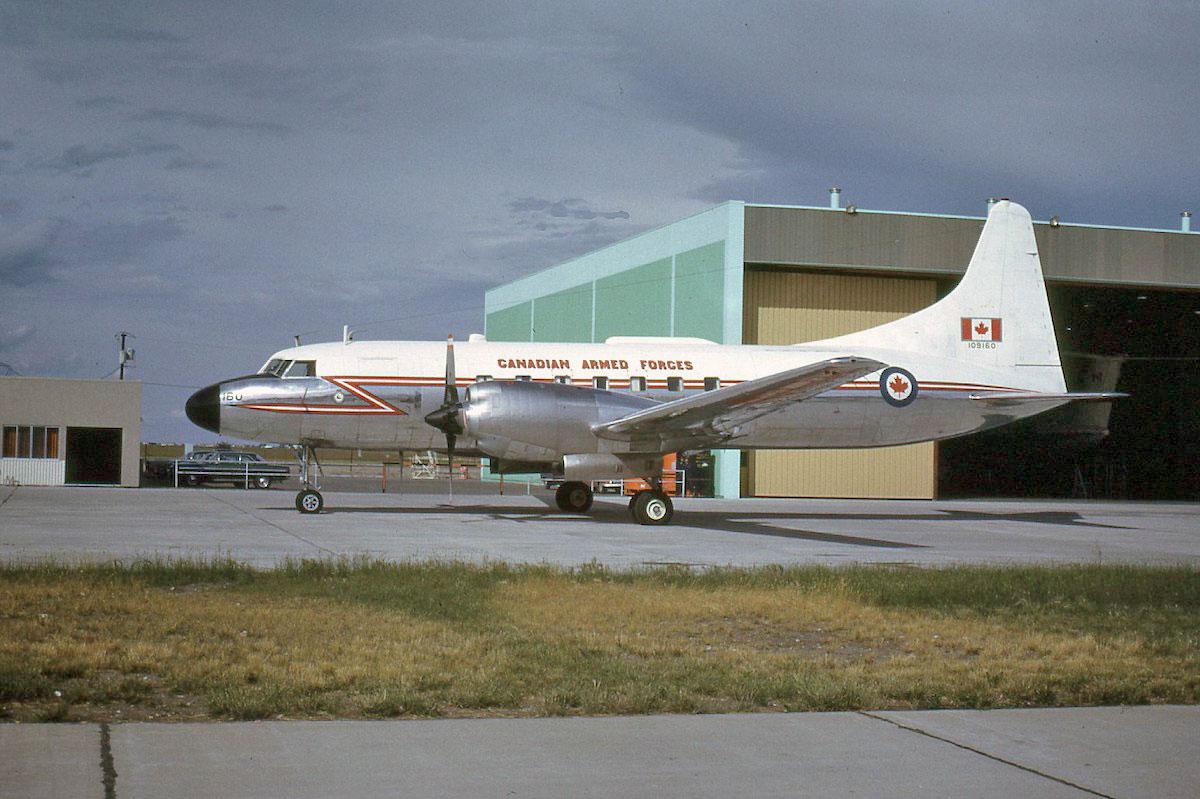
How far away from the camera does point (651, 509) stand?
23.8 meters

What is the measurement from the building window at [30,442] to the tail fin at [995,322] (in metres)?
30.8

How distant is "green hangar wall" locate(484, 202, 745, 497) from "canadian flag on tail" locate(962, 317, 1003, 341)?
11127 millimetres

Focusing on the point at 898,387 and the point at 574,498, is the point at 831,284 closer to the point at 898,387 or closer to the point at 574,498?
the point at 898,387

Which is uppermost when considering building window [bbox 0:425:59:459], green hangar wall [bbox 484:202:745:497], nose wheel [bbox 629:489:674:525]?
green hangar wall [bbox 484:202:745:497]

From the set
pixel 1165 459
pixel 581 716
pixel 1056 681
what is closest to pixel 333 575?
pixel 581 716

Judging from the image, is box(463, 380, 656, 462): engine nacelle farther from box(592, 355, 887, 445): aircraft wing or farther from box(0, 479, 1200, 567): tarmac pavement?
box(0, 479, 1200, 567): tarmac pavement

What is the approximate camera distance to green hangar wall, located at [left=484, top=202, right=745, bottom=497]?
39.4 metres

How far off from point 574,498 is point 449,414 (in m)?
5.57

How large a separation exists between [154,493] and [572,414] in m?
16.0

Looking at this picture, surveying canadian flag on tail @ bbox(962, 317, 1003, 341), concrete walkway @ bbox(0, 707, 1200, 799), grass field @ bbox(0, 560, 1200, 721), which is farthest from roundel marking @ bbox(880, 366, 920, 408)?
concrete walkway @ bbox(0, 707, 1200, 799)

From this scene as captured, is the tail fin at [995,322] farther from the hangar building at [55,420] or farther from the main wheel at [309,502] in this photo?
the hangar building at [55,420]

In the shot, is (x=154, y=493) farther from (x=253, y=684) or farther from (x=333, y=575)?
(x=253, y=684)

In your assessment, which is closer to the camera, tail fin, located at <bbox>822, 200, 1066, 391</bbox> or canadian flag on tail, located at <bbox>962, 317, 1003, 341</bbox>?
tail fin, located at <bbox>822, 200, 1066, 391</bbox>

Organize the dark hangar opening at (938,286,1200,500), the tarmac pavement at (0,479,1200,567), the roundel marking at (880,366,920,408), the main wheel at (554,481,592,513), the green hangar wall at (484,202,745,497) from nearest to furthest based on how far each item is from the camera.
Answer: the tarmac pavement at (0,479,1200,567)
the roundel marking at (880,366,920,408)
the main wheel at (554,481,592,513)
the green hangar wall at (484,202,745,497)
the dark hangar opening at (938,286,1200,500)
